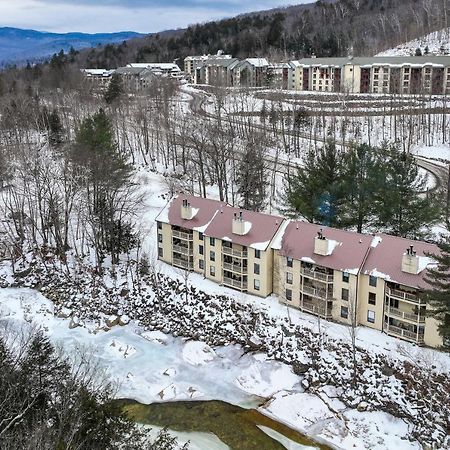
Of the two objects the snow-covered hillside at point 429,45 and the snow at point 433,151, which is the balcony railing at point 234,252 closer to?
the snow at point 433,151

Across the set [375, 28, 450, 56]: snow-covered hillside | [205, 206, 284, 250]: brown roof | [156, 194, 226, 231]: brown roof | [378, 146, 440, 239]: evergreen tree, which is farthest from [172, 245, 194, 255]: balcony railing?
[375, 28, 450, 56]: snow-covered hillside

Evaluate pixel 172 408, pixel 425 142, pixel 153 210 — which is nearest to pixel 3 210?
pixel 153 210

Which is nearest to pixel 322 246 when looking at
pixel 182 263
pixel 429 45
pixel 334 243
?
pixel 334 243

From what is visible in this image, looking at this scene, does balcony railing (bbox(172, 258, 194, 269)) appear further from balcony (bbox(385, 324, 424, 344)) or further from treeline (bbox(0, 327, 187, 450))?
treeline (bbox(0, 327, 187, 450))

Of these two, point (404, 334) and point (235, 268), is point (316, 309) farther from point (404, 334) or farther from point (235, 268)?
point (235, 268)

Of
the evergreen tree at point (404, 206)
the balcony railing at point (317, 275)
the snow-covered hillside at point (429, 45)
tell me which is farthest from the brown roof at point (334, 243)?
the snow-covered hillside at point (429, 45)

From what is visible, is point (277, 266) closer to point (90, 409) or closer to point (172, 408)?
point (172, 408)
